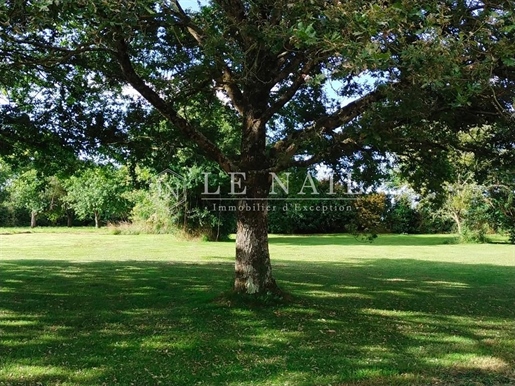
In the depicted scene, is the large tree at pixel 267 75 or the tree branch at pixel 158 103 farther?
the tree branch at pixel 158 103

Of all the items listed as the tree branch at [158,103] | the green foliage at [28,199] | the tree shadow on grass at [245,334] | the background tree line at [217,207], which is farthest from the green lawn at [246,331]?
the green foliage at [28,199]

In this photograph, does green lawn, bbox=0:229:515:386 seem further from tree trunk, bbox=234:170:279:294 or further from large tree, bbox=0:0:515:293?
large tree, bbox=0:0:515:293

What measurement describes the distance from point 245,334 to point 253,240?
196 cm

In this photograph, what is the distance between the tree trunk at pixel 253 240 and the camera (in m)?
8.05

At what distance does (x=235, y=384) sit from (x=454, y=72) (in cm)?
372

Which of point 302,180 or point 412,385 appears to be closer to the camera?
point 412,385

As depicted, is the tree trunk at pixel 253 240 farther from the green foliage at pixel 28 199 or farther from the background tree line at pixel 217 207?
the green foliage at pixel 28 199

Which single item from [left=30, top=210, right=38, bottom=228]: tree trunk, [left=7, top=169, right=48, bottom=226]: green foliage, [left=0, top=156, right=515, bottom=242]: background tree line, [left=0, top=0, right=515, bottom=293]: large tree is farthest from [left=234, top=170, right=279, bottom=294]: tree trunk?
[left=30, top=210, right=38, bottom=228]: tree trunk

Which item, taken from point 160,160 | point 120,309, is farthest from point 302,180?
point 120,309

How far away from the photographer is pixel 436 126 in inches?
320

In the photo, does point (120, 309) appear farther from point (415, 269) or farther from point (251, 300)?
point (415, 269)

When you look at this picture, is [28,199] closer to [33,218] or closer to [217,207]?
[33,218]

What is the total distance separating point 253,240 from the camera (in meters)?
8.05

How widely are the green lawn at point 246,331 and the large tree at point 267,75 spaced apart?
1.58 m
